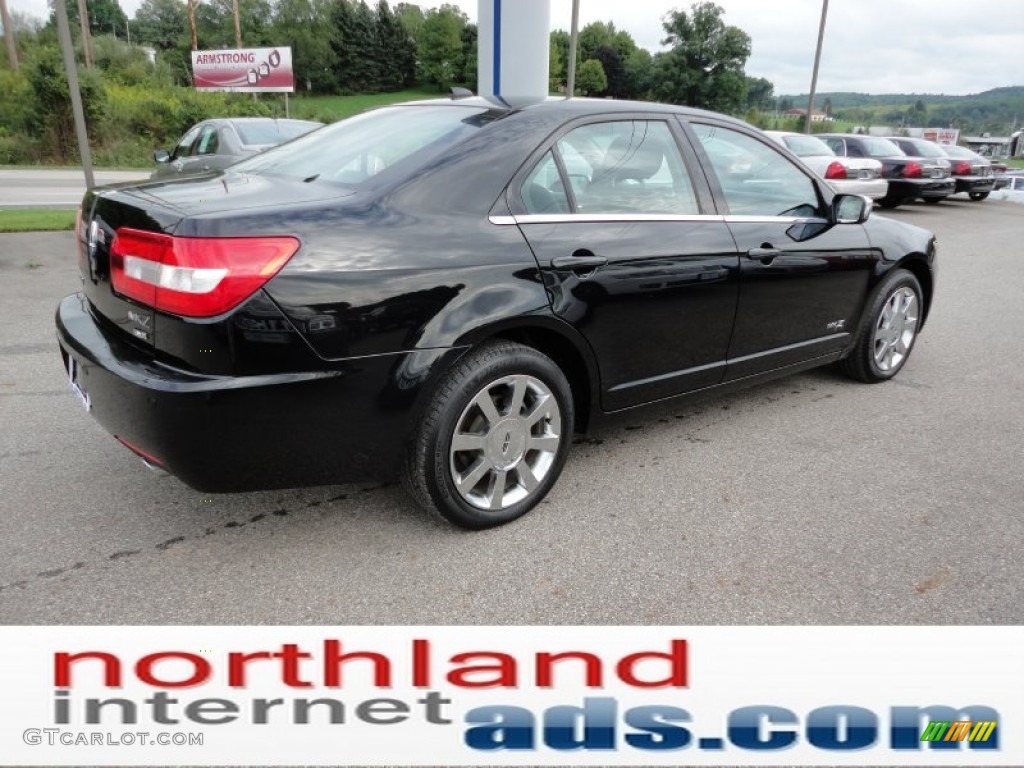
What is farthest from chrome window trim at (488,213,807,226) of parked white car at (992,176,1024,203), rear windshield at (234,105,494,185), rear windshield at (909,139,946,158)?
parked white car at (992,176,1024,203)

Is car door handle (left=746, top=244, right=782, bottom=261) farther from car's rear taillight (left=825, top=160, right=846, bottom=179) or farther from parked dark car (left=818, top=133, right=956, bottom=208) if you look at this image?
parked dark car (left=818, top=133, right=956, bottom=208)

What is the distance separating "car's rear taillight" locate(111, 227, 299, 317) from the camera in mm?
2215

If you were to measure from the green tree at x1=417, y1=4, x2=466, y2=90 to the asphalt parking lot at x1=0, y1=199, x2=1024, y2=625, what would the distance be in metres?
80.4

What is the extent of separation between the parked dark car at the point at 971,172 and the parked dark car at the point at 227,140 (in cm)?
1535

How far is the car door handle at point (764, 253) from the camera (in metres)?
3.48

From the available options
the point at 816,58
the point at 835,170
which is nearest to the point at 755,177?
the point at 835,170

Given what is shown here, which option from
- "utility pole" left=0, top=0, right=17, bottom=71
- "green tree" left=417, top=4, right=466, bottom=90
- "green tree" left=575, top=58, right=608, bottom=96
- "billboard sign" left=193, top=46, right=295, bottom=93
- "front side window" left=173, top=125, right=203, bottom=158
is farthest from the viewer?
"green tree" left=575, top=58, right=608, bottom=96

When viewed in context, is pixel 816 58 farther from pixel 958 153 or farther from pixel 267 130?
pixel 267 130

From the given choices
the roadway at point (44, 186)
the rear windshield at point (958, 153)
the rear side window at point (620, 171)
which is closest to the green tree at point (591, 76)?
the roadway at point (44, 186)

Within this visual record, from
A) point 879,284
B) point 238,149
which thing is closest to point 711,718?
point 879,284

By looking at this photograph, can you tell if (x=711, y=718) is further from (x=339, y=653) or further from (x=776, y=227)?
(x=776, y=227)

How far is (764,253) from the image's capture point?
139 inches

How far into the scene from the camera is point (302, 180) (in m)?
2.81

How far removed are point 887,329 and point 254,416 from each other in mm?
3783
